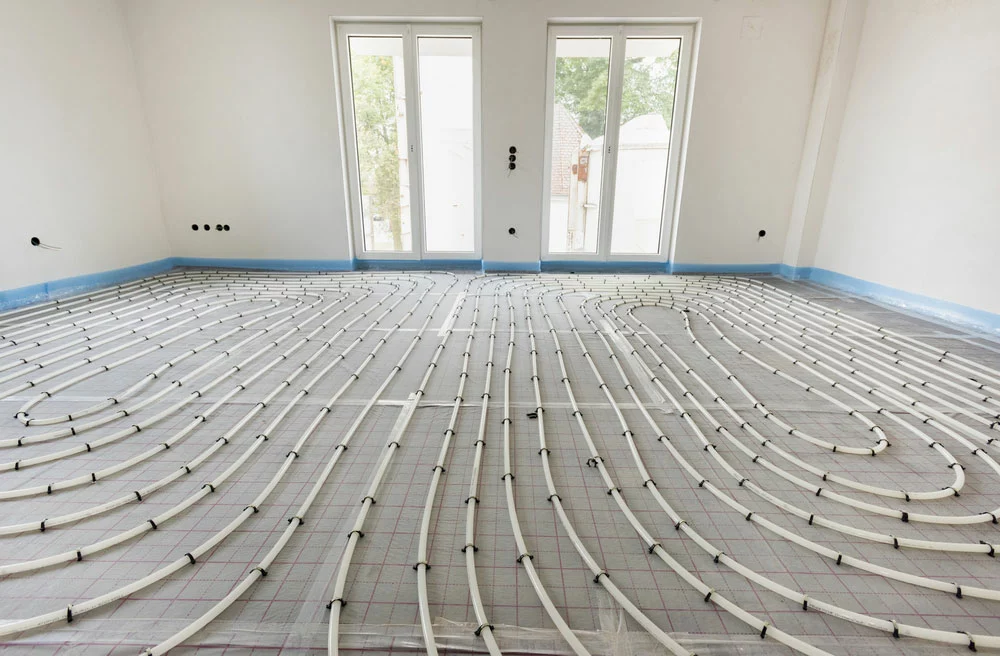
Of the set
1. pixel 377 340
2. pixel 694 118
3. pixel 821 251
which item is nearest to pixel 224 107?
pixel 377 340

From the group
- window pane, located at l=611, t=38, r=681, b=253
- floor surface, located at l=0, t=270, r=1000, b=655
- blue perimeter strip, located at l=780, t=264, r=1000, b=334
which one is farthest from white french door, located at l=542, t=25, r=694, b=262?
floor surface, located at l=0, t=270, r=1000, b=655

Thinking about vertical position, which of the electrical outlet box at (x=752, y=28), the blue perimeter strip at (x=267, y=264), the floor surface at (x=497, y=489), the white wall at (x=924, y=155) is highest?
the electrical outlet box at (x=752, y=28)

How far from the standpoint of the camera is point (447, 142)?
18.1ft

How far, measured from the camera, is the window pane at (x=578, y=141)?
5246mm

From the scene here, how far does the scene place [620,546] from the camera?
1534 mm

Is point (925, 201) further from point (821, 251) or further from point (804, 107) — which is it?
point (804, 107)

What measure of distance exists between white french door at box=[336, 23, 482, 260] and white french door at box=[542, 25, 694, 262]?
37.3 inches

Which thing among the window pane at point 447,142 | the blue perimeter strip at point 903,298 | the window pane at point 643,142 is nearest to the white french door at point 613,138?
the window pane at point 643,142

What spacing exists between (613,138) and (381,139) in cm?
271

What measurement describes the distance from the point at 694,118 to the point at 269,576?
5660mm

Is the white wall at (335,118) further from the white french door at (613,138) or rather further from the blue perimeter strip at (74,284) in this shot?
the blue perimeter strip at (74,284)

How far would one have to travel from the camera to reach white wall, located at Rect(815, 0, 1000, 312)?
11.9ft

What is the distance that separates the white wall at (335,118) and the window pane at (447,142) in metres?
0.30

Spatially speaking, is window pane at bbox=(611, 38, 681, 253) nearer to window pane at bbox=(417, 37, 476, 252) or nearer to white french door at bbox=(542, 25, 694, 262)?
white french door at bbox=(542, 25, 694, 262)
